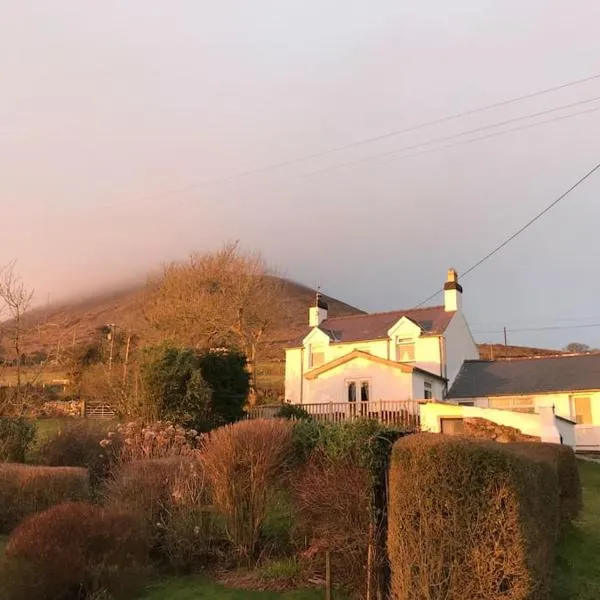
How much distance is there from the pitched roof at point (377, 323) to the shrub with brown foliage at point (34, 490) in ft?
83.9

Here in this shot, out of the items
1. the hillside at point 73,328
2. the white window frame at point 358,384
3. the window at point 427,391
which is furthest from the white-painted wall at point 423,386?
the hillside at point 73,328

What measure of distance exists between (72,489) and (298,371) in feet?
89.6

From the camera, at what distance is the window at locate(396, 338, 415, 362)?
115 feet

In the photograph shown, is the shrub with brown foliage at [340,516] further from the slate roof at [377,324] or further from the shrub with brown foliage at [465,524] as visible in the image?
the slate roof at [377,324]

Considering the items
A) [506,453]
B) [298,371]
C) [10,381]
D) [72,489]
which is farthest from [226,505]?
[298,371]

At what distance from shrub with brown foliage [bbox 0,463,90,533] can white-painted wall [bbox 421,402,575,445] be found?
1193 centimetres

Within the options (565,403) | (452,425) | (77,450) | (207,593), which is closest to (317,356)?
(565,403)

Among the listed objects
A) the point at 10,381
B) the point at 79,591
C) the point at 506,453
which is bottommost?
the point at 79,591

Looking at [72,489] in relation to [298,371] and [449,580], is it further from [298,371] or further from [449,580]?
[298,371]

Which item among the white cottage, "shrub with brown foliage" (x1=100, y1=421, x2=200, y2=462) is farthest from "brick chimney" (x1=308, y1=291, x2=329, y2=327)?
"shrub with brown foliage" (x1=100, y1=421, x2=200, y2=462)

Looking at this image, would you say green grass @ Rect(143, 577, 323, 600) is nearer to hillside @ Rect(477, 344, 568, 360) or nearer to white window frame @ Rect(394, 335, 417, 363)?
white window frame @ Rect(394, 335, 417, 363)

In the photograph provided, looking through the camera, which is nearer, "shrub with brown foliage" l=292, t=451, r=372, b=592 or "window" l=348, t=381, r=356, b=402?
"shrub with brown foliage" l=292, t=451, r=372, b=592

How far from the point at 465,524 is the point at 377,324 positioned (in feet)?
108

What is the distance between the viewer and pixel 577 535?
11.2 metres
